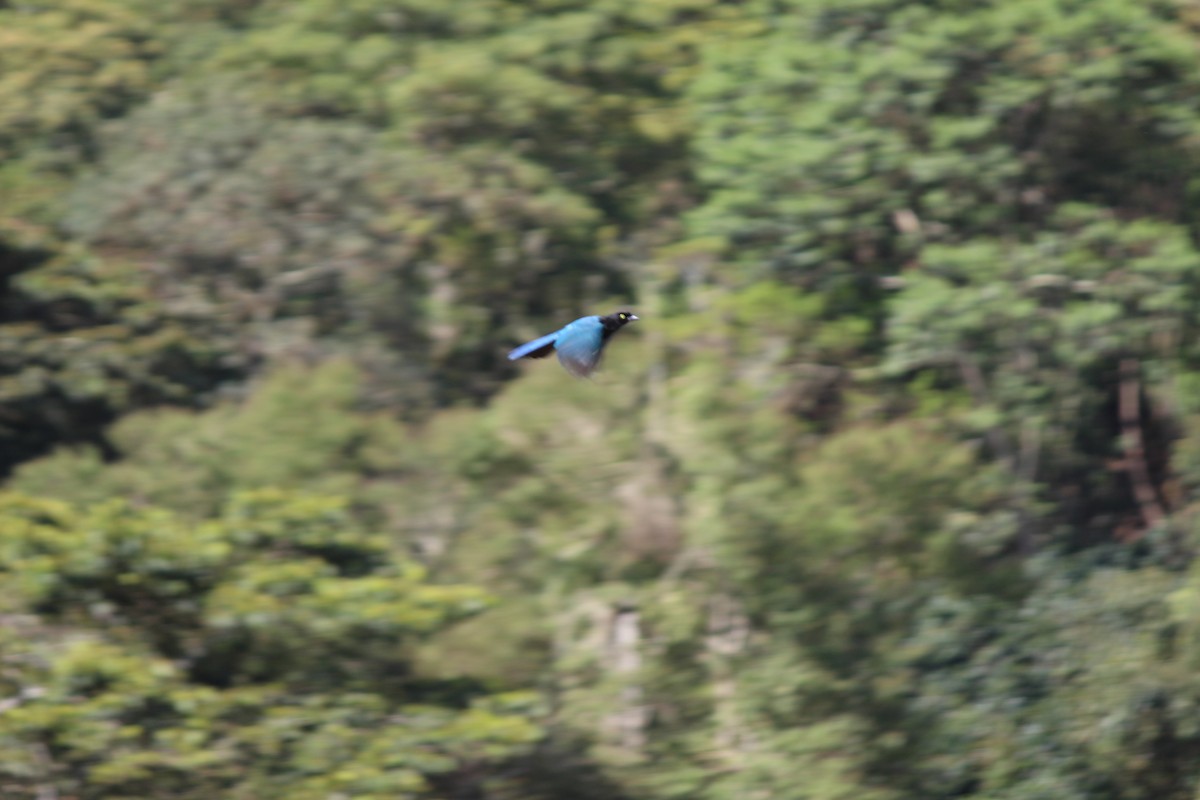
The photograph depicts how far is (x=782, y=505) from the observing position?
11234 millimetres

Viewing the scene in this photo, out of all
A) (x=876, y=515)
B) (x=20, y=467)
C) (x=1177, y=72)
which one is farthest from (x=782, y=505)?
(x=20, y=467)

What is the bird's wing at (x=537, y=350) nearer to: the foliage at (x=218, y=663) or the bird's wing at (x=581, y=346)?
the bird's wing at (x=581, y=346)

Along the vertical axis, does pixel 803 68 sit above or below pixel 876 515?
above

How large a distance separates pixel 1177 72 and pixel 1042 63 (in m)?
0.90

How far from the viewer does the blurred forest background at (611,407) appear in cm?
978

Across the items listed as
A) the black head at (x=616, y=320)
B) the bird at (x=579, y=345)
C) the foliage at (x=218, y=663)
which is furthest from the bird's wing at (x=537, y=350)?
the foliage at (x=218, y=663)

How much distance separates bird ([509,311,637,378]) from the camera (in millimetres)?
5562

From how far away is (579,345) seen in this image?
5.64 m

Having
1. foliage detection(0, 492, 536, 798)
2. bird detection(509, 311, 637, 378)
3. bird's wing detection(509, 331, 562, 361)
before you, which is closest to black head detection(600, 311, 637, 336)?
bird detection(509, 311, 637, 378)

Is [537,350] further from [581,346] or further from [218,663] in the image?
[218,663]

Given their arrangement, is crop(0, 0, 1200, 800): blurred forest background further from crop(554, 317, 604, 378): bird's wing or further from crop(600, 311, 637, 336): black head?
crop(600, 311, 637, 336): black head

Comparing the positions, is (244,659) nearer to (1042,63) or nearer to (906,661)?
(906,661)

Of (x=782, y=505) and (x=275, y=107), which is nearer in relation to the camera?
(x=782, y=505)

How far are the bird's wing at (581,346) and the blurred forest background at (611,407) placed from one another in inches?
164
